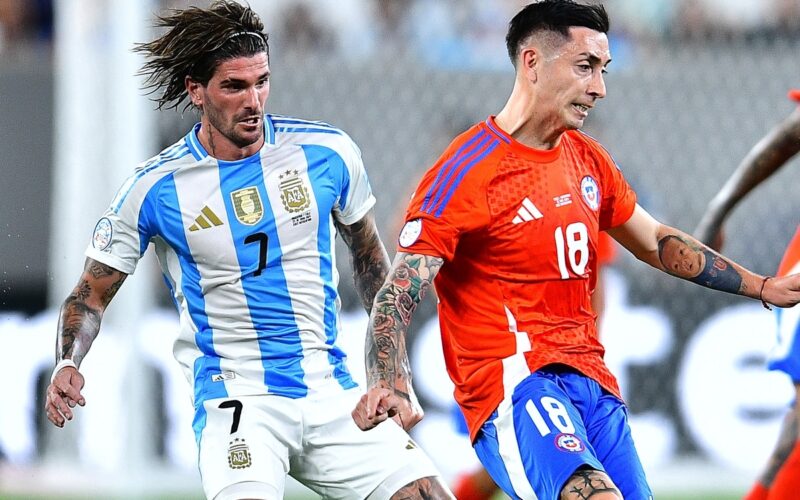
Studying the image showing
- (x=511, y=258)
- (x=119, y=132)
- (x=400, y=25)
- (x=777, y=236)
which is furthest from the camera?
(x=400, y=25)

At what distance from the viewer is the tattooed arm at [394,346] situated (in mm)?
3762

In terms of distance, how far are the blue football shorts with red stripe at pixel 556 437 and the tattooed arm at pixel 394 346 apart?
327 mm

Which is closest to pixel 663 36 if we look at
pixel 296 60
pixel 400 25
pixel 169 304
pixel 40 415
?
pixel 400 25

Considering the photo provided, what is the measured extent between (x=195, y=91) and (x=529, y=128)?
106 cm

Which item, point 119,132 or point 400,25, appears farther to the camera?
point 400,25

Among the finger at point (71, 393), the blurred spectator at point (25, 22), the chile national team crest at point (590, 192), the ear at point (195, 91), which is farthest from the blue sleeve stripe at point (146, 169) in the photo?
the blurred spectator at point (25, 22)

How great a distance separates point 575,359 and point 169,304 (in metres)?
4.27

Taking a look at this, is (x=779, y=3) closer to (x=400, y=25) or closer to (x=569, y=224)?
(x=400, y=25)

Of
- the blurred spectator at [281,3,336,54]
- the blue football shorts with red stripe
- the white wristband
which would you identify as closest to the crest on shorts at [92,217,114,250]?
the white wristband

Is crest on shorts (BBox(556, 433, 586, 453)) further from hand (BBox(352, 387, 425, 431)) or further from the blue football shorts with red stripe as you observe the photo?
hand (BBox(352, 387, 425, 431))

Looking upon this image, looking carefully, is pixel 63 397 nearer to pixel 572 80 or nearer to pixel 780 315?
pixel 572 80

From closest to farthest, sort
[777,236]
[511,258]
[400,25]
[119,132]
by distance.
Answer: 1. [511,258]
2. [119,132]
3. [777,236]
4. [400,25]

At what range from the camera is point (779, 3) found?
9922 millimetres

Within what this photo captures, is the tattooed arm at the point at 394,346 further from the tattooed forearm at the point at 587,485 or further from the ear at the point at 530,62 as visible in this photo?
the ear at the point at 530,62
